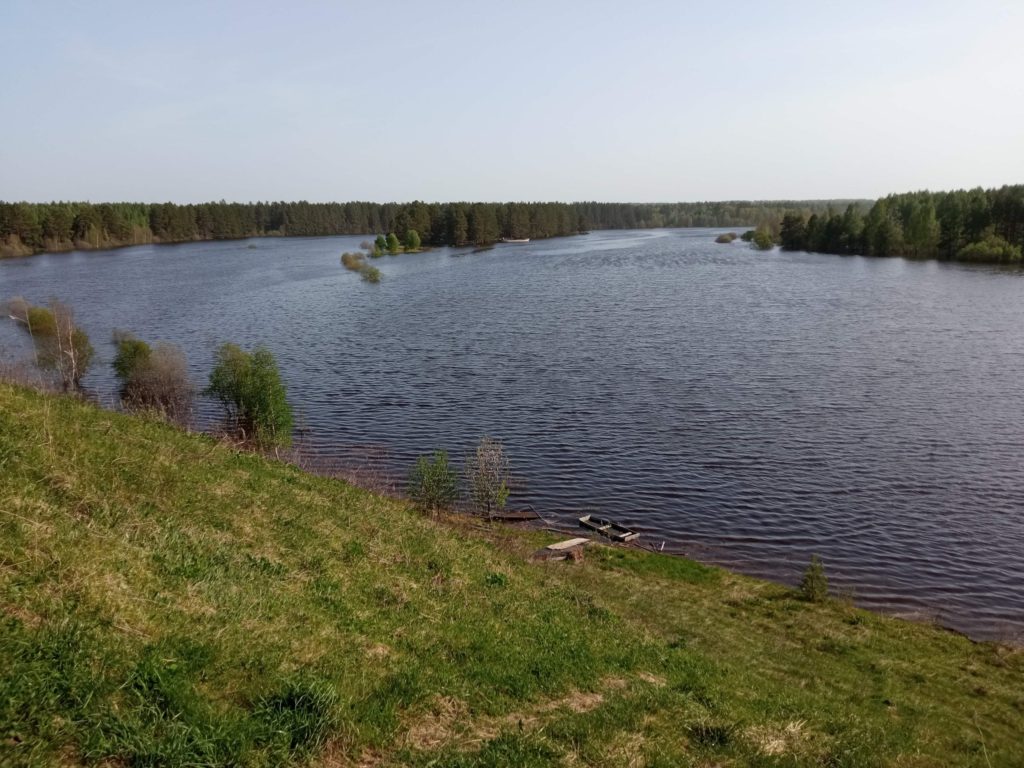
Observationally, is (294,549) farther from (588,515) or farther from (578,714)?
(588,515)

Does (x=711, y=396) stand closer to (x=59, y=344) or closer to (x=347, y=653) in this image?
(x=347, y=653)

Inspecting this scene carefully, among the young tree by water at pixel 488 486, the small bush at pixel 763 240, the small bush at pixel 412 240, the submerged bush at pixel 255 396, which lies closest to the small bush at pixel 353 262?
the small bush at pixel 412 240

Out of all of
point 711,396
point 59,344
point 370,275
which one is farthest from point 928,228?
point 59,344

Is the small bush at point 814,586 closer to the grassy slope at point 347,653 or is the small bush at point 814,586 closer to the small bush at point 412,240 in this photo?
the grassy slope at point 347,653

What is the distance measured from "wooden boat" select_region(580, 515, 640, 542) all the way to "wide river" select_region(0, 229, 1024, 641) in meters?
1.23

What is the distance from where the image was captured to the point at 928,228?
127 m

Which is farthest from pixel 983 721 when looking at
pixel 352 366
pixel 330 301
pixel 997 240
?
pixel 997 240

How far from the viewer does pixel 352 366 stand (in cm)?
5812

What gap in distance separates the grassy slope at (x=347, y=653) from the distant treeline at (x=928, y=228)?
12425 cm

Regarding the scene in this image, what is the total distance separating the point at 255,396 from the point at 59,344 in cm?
1897

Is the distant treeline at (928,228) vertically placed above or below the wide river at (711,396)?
above

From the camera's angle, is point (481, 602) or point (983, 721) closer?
point (481, 602)

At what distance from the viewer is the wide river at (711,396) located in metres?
29.5

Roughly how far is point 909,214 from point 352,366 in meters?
131
